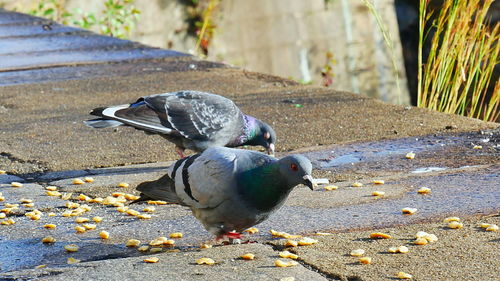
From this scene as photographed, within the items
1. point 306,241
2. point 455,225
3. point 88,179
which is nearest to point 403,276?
point 306,241

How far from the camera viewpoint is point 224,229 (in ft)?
11.2

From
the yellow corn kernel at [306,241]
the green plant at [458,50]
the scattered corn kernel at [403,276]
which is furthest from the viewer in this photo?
the green plant at [458,50]

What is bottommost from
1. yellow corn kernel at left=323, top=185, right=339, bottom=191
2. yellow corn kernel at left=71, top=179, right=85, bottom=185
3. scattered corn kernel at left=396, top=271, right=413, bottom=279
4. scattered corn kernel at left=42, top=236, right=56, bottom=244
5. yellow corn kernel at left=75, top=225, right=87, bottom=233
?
yellow corn kernel at left=71, top=179, right=85, bottom=185

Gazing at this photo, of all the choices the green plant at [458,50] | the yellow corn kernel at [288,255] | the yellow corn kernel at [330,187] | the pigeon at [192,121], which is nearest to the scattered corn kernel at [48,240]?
the yellow corn kernel at [288,255]

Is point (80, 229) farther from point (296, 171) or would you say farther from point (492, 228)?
point (492, 228)

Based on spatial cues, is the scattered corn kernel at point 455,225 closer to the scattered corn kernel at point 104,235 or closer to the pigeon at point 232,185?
the pigeon at point 232,185

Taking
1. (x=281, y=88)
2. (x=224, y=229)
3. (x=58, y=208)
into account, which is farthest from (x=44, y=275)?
(x=281, y=88)

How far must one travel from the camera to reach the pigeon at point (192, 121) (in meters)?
4.76

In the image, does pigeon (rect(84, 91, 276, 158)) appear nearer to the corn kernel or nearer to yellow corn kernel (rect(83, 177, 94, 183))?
yellow corn kernel (rect(83, 177, 94, 183))

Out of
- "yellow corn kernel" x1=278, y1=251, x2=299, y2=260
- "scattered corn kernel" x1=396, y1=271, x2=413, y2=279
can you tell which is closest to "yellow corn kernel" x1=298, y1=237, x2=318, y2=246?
"yellow corn kernel" x1=278, y1=251, x2=299, y2=260

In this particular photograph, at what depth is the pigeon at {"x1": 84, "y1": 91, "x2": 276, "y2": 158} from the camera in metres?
4.76

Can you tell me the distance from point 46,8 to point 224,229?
28.1ft

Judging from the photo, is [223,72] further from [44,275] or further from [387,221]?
[44,275]

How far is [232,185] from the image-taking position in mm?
3279
